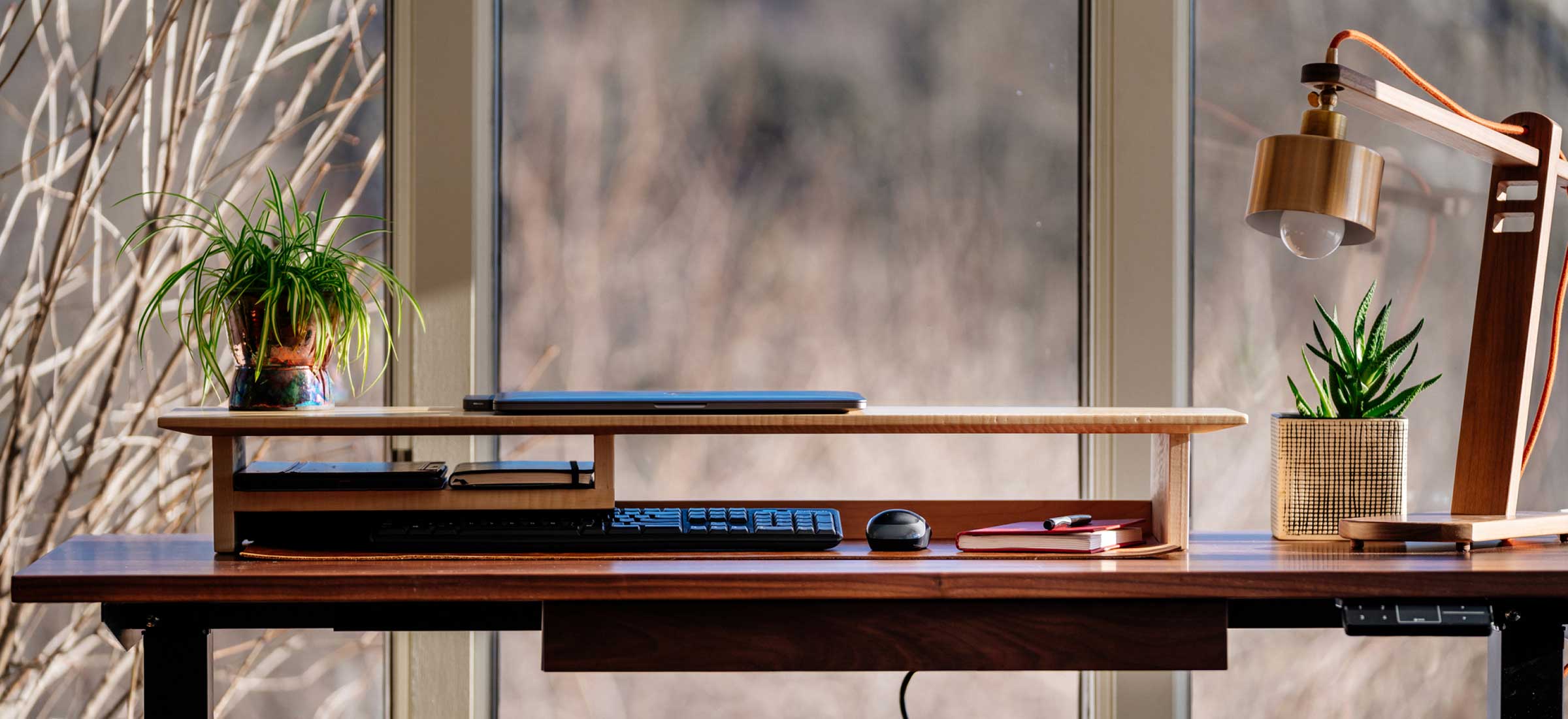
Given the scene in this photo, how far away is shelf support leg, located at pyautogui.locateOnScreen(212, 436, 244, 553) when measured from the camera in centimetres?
152

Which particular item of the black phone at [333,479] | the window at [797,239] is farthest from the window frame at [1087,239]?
the black phone at [333,479]

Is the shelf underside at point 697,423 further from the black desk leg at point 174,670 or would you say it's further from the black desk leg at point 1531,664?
the black desk leg at point 1531,664

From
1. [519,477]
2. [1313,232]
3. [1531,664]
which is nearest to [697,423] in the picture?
[519,477]

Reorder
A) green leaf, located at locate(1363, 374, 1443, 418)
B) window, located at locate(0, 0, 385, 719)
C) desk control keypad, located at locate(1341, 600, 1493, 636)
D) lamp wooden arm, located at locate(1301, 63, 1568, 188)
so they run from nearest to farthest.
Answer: desk control keypad, located at locate(1341, 600, 1493, 636), lamp wooden arm, located at locate(1301, 63, 1568, 188), green leaf, located at locate(1363, 374, 1443, 418), window, located at locate(0, 0, 385, 719)

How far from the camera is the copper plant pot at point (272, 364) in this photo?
1611 millimetres

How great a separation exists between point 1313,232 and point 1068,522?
508 millimetres

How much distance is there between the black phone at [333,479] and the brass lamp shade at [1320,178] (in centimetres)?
119

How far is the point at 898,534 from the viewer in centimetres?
153

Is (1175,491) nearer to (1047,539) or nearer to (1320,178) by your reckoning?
(1047,539)

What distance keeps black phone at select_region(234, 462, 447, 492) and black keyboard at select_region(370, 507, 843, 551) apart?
0.06 meters

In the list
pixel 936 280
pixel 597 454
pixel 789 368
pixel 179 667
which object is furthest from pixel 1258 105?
pixel 179 667

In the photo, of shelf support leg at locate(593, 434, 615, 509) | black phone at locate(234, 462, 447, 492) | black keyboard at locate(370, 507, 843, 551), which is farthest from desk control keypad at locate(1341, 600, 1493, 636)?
black phone at locate(234, 462, 447, 492)

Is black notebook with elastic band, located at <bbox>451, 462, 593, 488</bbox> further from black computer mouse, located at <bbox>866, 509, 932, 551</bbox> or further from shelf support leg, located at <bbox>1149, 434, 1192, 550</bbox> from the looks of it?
shelf support leg, located at <bbox>1149, 434, 1192, 550</bbox>

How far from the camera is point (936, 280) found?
2.13 meters
